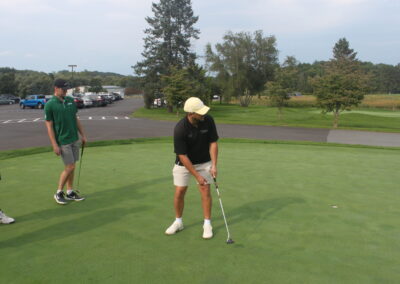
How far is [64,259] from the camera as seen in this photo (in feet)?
12.4

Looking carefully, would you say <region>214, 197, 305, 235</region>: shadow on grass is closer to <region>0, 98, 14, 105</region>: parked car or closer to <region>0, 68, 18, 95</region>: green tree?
<region>0, 98, 14, 105</region>: parked car

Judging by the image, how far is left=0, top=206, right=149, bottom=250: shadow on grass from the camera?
14.3 feet

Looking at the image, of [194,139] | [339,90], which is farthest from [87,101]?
[194,139]

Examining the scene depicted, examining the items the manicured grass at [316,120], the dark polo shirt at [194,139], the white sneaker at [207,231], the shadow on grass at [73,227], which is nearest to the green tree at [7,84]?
the manicured grass at [316,120]

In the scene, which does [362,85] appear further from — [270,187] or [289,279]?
[289,279]

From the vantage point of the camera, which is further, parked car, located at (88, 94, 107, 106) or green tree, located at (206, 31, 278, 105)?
green tree, located at (206, 31, 278, 105)

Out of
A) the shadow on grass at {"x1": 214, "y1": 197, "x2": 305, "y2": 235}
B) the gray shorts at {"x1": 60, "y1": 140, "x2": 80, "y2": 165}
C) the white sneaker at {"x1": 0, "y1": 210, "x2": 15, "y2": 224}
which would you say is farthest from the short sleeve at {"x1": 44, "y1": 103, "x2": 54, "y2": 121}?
the shadow on grass at {"x1": 214, "y1": 197, "x2": 305, "y2": 235}

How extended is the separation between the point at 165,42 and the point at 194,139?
145 feet

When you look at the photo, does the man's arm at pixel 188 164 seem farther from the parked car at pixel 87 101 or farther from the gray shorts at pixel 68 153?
the parked car at pixel 87 101

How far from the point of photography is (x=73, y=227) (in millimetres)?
4758

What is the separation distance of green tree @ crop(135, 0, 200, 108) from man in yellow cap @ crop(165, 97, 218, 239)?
41741 millimetres

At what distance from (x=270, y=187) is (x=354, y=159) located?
435 cm

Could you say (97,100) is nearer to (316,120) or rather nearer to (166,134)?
(316,120)

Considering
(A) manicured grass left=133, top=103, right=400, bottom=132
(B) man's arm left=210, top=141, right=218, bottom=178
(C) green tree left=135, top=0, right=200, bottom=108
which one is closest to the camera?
(B) man's arm left=210, top=141, right=218, bottom=178
